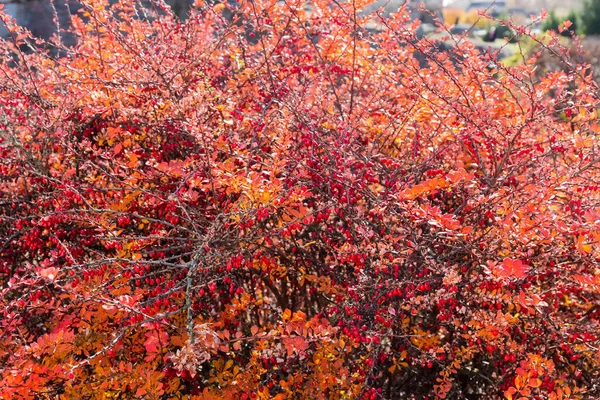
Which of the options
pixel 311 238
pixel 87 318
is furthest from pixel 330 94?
pixel 87 318

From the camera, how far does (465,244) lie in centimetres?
262

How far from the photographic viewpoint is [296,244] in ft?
9.89

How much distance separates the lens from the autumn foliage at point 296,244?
2.46 m

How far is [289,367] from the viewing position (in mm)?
2715

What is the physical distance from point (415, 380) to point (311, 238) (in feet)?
3.34

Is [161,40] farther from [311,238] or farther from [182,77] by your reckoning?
[311,238]

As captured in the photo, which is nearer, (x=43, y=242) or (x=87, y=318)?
(x=87, y=318)

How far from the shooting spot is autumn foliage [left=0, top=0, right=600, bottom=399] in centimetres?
246

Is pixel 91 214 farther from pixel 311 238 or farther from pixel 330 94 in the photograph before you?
pixel 330 94

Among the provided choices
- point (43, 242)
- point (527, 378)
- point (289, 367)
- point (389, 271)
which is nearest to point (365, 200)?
point (389, 271)

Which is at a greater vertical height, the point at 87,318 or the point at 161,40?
the point at 161,40

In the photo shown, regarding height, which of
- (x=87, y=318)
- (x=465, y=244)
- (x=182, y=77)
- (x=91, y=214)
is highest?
(x=182, y=77)

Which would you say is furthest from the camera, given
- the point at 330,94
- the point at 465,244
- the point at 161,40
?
the point at 330,94

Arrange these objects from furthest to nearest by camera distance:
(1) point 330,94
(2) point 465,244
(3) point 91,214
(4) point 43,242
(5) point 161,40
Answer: (1) point 330,94, (5) point 161,40, (4) point 43,242, (3) point 91,214, (2) point 465,244
